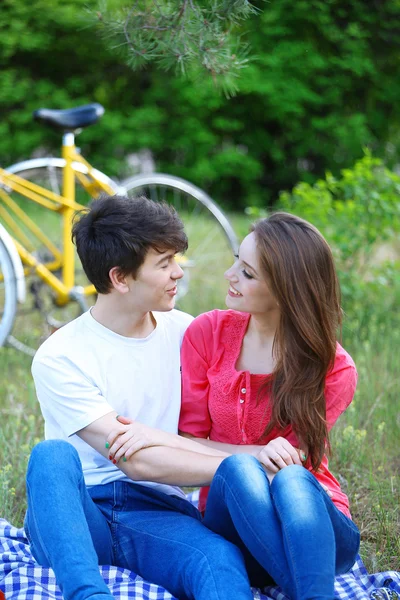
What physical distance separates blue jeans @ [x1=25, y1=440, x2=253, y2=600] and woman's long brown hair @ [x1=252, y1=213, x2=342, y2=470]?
1.13 ft

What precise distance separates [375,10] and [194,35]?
577cm

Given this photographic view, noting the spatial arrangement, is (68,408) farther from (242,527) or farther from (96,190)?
(96,190)

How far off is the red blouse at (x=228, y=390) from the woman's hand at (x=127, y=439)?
21cm

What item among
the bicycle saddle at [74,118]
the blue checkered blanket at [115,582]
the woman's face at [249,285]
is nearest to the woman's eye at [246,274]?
the woman's face at [249,285]

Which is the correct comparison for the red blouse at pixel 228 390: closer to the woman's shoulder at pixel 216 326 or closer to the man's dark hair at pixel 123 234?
the woman's shoulder at pixel 216 326

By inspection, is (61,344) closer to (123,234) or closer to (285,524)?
(123,234)

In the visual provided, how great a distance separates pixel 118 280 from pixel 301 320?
0.49m

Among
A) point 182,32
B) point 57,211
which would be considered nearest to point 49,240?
point 57,211

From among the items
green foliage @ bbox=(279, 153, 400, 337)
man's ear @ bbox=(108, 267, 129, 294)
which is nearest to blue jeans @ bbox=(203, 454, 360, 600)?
man's ear @ bbox=(108, 267, 129, 294)

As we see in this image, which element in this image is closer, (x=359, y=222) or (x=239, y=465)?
(x=239, y=465)

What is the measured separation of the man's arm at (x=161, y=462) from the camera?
6.57ft

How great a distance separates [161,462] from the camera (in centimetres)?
201

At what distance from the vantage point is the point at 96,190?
14.0ft

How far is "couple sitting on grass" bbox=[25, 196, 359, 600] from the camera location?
191cm
